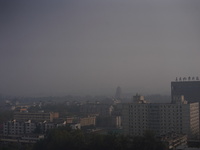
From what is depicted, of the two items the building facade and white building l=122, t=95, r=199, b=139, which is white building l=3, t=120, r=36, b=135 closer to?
the building facade

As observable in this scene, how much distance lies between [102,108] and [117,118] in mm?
3038

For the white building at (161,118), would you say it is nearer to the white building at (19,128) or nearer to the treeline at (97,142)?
the treeline at (97,142)

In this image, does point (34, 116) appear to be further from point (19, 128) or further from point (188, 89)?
point (188, 89)

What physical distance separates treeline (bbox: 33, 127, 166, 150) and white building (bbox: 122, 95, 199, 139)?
6.92ft

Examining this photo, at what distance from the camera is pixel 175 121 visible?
22.8 ft

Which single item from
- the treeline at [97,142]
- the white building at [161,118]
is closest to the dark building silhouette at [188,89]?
the white building at [161,118]

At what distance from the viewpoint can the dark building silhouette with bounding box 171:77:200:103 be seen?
10055 mm

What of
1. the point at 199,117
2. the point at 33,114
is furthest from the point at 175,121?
the point at 33,114

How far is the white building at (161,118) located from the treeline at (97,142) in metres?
2.11

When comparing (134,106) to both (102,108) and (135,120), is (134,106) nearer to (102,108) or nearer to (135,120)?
(135,120)

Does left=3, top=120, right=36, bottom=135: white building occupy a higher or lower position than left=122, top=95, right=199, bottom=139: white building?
lower

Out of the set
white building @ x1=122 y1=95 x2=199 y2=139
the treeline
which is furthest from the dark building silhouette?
the treeline

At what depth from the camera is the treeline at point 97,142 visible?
14.9ft

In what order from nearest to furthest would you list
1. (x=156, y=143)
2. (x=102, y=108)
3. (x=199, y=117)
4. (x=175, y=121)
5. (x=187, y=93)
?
(x=156, y=143), (x=175, y=121), (x=199, y=117), (x=187, y=93), (x=102, y=108)
